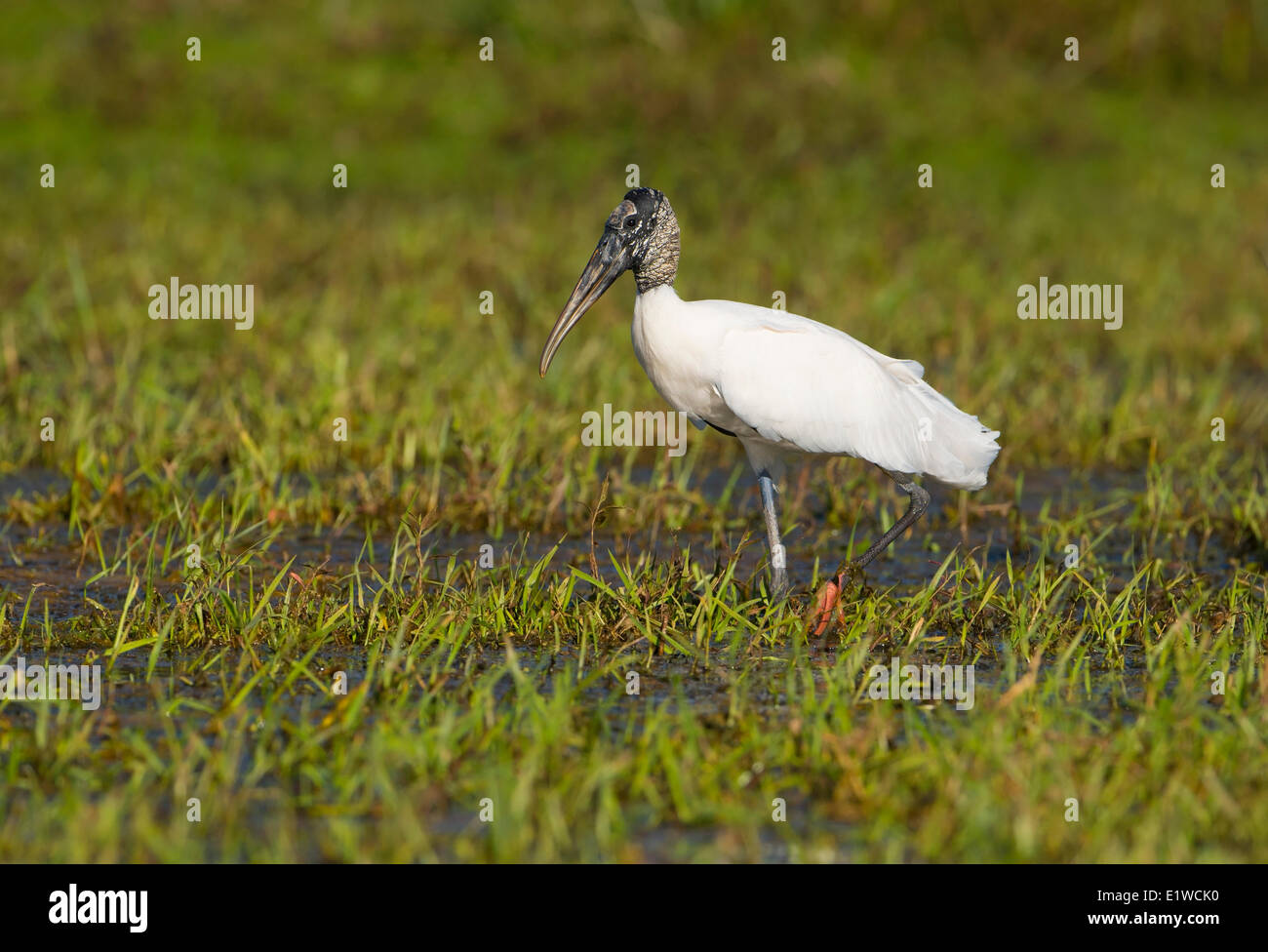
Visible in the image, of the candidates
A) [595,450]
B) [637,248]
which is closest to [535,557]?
[595,450]

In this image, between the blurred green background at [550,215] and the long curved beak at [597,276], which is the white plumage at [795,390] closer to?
the long curved beak at [597,276]

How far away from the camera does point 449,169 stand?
12781 mm

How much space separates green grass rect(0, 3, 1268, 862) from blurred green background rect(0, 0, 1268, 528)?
4cm

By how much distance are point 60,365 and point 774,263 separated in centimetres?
425

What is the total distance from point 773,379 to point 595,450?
6.45 feet

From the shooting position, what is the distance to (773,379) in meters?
5.03

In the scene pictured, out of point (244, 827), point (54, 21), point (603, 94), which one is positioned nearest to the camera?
point (244, 827)

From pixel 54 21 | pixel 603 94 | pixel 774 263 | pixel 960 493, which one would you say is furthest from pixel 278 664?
pixel 54 21

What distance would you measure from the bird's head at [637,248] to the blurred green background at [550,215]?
1228mm

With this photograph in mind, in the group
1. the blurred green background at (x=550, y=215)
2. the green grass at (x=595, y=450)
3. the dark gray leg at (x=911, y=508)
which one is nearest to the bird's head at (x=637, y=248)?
the green grass at (x=595, y=450)

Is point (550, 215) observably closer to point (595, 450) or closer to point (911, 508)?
point (595, 450)

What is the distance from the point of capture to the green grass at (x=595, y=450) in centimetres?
381
